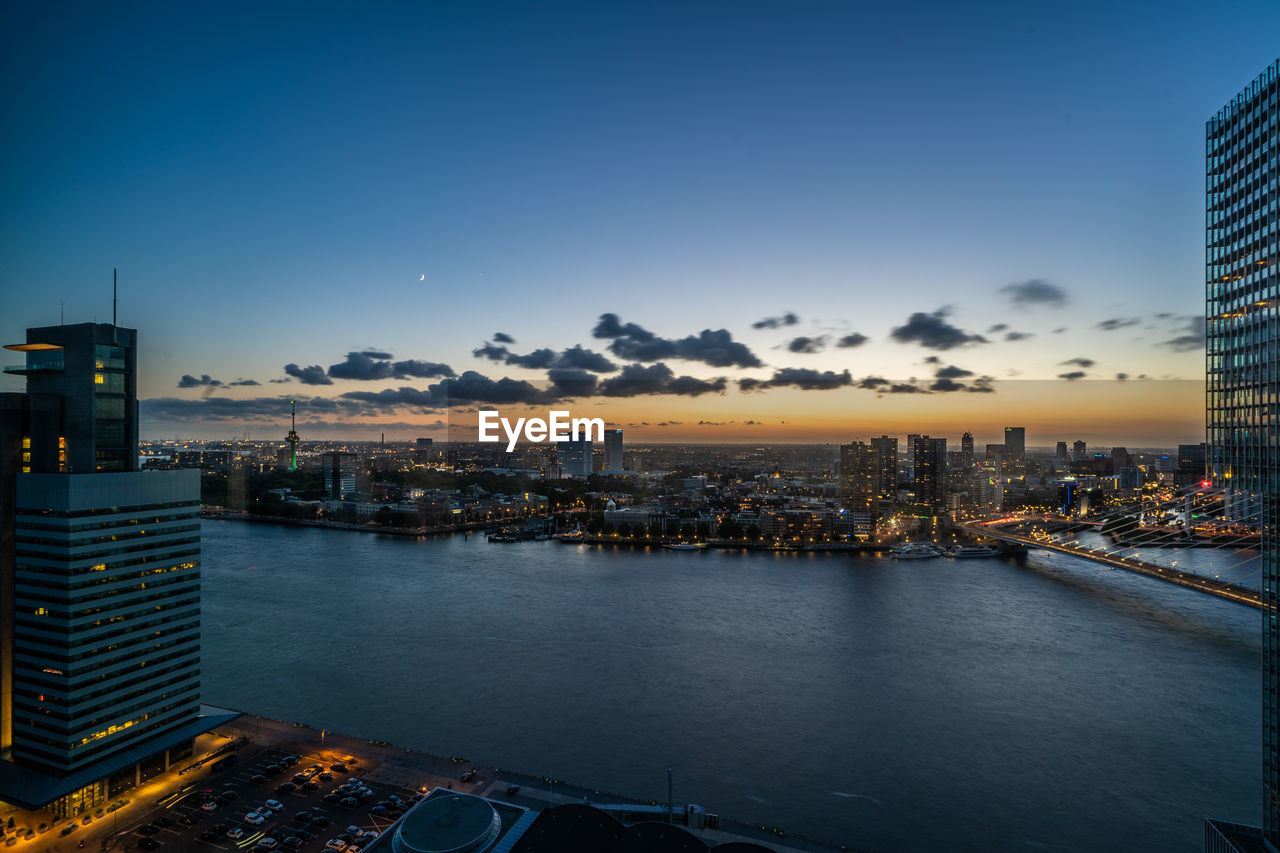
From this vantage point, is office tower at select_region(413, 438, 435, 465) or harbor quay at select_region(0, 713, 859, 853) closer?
harbor quay at select_region(0, 713, 859, 853)

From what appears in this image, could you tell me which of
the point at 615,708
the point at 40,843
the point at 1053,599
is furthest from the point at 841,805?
the point at 1053,599

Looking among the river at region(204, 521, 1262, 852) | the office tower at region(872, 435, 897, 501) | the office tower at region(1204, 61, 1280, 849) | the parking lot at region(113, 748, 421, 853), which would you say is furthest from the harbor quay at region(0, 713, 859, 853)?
the office tower at region(872, 435, 897, 501)

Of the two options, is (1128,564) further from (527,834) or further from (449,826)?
(449,826)

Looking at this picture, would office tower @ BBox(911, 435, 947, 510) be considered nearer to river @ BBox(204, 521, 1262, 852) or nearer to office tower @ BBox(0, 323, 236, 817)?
river @ BBox(204, 521, 1262, 852)

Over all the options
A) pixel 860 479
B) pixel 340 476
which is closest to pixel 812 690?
pixel 860 479

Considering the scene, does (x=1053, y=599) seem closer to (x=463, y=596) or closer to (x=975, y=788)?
(x=975, y=788)

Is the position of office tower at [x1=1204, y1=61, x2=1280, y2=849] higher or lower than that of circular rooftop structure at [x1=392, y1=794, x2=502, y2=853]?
higher

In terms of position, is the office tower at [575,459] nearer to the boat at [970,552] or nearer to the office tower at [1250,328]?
the boat at [970,552]
